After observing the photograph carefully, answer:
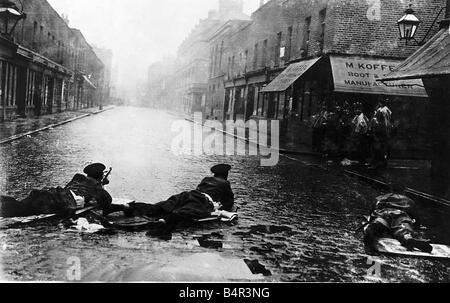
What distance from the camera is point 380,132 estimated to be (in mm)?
13328

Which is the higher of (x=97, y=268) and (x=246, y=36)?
(x=246, y=36)

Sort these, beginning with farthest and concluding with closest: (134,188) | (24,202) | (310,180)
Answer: (310,180)
(134,188)
(24,202)

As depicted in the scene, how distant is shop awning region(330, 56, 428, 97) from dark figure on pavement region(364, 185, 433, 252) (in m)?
11.5

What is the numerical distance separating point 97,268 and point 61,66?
32886 millimetres

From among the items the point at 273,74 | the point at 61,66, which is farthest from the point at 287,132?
the point at 61,66

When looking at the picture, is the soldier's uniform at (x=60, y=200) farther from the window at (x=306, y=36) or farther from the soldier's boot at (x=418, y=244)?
the window at (x=306, y=36)

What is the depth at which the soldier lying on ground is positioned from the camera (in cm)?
555

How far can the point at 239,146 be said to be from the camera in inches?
720

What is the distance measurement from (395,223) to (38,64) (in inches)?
1020

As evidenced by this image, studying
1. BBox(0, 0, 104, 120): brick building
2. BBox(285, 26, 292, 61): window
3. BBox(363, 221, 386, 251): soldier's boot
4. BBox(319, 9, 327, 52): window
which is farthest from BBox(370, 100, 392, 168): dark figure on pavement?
BBox(0, 0, 104, 120): brick building

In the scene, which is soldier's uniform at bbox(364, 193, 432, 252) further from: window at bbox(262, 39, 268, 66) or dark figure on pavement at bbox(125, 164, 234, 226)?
window at bbox(262, 39, 268, 66)

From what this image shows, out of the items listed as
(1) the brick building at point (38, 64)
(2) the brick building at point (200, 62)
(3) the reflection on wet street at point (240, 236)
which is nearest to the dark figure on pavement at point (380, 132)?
(3) the reflection on wet street at point (240, 236)

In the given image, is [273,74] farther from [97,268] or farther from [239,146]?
[97,268]

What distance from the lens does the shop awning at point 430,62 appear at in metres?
8.78
